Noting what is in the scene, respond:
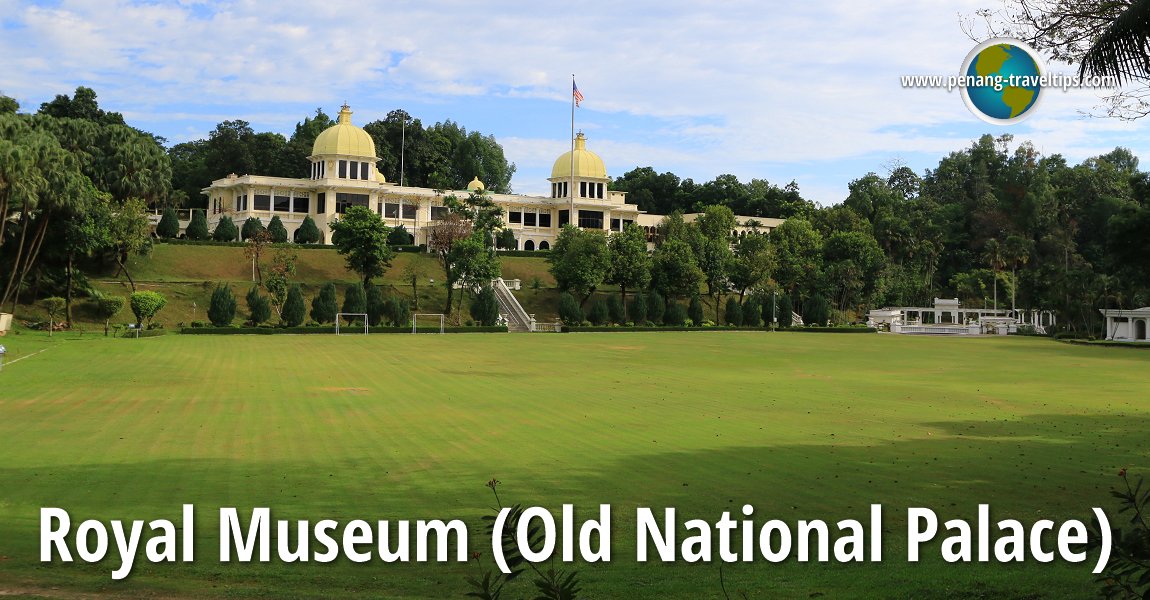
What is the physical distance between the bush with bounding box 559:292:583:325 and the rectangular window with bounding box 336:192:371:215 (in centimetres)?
2922

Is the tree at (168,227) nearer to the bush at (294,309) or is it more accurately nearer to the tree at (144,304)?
the bush at (294,309)

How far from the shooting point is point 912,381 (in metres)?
36.6

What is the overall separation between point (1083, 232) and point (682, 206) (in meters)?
46.2

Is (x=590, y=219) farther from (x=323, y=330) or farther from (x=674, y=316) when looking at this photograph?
(x=323, y=330)

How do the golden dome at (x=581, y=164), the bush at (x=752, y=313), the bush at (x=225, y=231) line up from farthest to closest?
1. the golden dome at (x=581, y=164)
2. the bush at (x=225, y=231)
3. the bush at (x=752, y=313)

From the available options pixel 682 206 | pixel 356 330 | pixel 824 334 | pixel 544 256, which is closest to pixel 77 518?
pixel 356 330

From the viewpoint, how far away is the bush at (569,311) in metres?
76.6

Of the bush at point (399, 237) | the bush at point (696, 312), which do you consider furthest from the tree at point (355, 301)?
the bush at point (696, 312)

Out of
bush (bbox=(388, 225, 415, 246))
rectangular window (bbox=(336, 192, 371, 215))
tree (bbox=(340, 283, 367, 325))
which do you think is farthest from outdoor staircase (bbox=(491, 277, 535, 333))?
rectangular window (bbox=(336, 192, 371, 215))

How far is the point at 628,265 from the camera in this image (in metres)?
84.1

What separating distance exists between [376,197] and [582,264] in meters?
27.3

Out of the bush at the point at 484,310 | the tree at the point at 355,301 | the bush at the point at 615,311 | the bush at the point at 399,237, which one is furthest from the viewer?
the bush at the point at 399,237

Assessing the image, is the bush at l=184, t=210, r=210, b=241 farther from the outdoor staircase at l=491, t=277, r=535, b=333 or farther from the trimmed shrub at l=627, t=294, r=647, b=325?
the trimmed shrub at l=627, t=294, r=647, b=325

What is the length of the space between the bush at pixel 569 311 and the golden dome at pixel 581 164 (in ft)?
119
